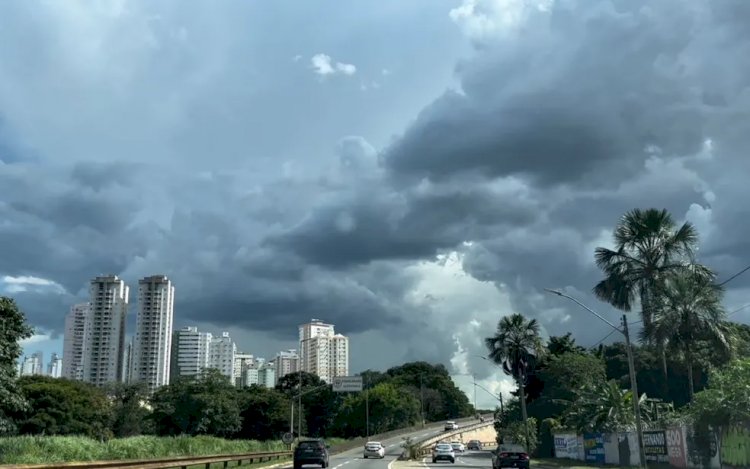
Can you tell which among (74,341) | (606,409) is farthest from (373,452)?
(74,341)

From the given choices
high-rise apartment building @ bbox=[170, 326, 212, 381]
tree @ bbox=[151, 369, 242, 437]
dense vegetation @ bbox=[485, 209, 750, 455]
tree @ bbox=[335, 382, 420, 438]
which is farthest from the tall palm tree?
high-rise apartment building @ bbox=[170, 326, 212, 381]

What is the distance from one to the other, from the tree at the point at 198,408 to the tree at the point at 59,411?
1064cm

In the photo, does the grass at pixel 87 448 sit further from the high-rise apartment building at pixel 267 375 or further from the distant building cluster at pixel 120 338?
the high-rise apartment building at pixel 267 375

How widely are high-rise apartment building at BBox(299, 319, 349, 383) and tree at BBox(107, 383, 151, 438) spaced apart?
199ft

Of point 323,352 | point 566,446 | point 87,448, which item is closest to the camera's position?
point 87,448

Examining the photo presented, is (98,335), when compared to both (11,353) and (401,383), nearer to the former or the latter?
(401,383)

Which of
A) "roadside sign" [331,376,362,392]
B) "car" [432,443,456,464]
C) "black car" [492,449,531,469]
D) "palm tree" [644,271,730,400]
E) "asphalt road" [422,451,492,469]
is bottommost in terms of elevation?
"asphalt road" [422,451,492,469]

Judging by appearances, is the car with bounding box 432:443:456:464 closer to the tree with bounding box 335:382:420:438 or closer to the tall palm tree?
the tall palm tree

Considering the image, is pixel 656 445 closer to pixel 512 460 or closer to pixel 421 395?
pixel 512 460

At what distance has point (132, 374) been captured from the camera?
15938 centimetres

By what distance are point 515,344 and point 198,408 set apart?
44.7m

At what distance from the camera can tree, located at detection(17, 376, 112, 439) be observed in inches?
3282

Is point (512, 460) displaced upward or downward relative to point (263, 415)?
downward

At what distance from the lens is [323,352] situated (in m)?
174
